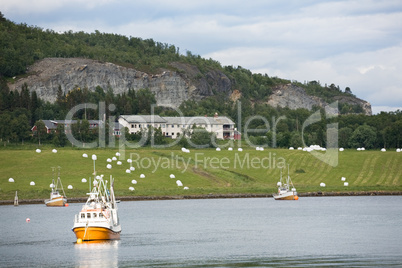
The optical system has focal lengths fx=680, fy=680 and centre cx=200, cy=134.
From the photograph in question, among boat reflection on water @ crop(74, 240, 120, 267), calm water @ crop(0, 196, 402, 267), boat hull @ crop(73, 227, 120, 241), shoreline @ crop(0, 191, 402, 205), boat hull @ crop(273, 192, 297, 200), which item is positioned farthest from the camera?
boat hull @ crop(273, 192, 297, 200)

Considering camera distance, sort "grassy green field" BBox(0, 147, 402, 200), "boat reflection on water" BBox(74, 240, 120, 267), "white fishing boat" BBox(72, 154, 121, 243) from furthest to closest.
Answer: "grassy green field" BBox(0, 147, 402, 200) → "white fishing boat" BBox(72, 154, 121, 243) → "boat reflection on water" BBox(74, 240, 120, 267)

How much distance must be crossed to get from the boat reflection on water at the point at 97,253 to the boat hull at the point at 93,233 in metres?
0.44

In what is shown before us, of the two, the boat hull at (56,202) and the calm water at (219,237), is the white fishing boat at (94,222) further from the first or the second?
the boat hull at (56,202)

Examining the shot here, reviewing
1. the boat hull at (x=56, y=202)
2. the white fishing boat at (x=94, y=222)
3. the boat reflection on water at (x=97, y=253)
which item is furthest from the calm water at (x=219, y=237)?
the boat hull at (x=56, y=202)

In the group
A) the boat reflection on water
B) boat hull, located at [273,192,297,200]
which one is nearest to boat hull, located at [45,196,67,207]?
boat hull, located at [273,192,297,200]

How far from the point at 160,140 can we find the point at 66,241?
119m

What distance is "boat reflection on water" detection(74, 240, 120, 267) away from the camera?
185ft

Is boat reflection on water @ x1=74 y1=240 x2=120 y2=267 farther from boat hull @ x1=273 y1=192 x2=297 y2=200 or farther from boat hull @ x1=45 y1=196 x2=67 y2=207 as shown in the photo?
boat hull @ x1=273 y1=192 x2=297 y2=200

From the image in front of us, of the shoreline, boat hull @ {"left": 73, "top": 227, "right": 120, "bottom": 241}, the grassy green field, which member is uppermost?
the grassy green field

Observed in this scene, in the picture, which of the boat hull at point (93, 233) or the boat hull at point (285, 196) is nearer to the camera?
the boat hull at point (93, 233)

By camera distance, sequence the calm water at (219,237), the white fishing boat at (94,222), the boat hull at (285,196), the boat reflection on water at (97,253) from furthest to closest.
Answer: the boat hull at (285,196) → the white fishing boat at (94,222) → the calm water at (219,237) → the boat reflection on water at (97,253)

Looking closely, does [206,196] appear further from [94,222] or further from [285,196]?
[94,222]

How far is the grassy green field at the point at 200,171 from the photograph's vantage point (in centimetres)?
13075

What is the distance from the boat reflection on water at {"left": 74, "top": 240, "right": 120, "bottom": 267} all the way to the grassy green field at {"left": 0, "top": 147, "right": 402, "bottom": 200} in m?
57.1
